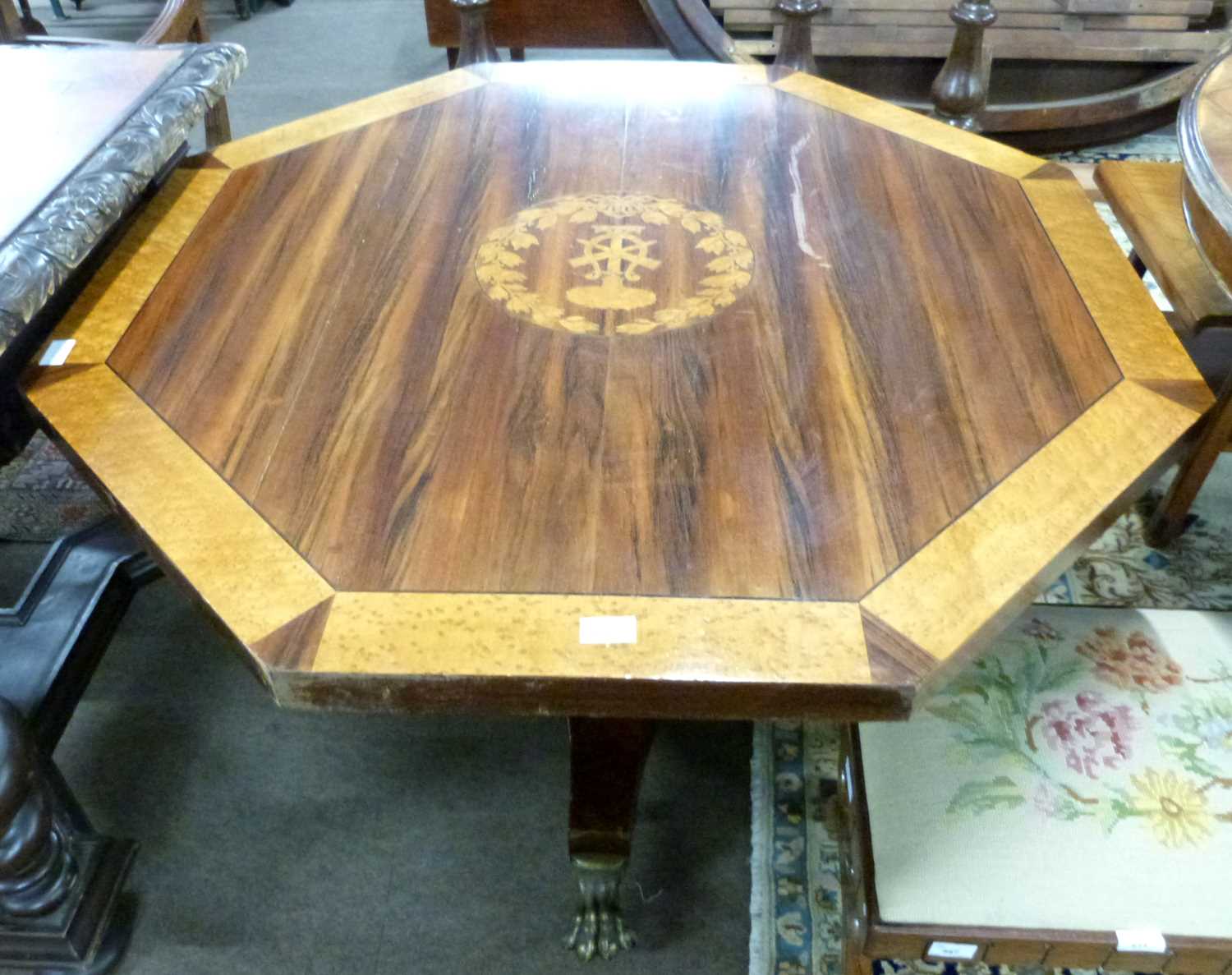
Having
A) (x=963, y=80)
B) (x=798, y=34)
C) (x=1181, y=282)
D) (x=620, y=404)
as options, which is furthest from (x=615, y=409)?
(x=963, y=80)

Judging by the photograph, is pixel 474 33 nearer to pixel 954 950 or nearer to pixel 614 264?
pixel 614 264

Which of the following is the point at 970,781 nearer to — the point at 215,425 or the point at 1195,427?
the point at 1195,427

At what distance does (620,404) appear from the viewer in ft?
2.61

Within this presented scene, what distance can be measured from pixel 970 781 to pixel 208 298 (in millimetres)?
807

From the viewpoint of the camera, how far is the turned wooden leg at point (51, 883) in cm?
89

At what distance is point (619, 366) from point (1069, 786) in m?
0.50

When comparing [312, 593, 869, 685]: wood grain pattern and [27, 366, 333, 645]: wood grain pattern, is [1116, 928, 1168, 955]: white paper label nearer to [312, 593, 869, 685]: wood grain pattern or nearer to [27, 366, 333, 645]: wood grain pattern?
[312, 593, 869, 685]: wood grain pattern

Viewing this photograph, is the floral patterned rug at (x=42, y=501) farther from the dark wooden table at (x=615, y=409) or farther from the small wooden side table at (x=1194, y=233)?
the small wooden side table at (x=1194, y=233)

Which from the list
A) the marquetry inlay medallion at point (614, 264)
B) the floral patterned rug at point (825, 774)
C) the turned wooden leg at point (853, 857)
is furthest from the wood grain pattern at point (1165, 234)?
the turned wooden leg at point (853, 857)

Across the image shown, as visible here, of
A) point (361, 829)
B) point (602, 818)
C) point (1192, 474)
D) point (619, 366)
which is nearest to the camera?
point (619, 366)

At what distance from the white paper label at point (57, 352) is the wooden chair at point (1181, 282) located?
1.20m

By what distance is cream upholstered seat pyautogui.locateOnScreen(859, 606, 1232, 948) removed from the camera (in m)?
0.72

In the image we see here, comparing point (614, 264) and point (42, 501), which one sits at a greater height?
point (614, 264)

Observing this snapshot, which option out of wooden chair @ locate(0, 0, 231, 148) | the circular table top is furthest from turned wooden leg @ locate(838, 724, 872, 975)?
wooden chair @ locate(0, 0, 231, 148)
